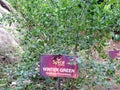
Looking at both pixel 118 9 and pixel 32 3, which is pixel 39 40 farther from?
pixel 118 9

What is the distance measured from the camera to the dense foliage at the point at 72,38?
144 inches

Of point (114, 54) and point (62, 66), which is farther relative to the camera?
point (114, 54)

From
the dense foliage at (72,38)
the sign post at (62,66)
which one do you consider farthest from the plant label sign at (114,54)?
the sign post at (62,66)

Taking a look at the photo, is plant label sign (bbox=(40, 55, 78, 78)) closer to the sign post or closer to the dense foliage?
the sign post

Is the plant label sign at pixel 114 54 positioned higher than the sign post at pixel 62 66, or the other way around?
the plant label sign at pixel 114 54

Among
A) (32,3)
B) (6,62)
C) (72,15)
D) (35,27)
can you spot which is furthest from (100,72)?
(6,62)

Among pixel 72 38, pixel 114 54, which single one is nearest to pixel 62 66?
pixel 72 38

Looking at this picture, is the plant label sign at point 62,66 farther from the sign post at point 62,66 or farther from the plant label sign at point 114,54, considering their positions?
the plant label sign at point 114,54

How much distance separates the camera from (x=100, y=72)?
3.56m

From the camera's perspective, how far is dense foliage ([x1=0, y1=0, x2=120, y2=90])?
144 inches

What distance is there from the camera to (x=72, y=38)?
3.77 m

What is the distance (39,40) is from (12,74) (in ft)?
1.69

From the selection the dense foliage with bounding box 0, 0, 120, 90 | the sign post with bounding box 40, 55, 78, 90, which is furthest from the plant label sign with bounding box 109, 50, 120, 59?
the sign post with bounding box 40, 55, 78, 90

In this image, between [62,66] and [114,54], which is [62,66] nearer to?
[62,66]
